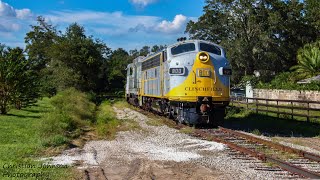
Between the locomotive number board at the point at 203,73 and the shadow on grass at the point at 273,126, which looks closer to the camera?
the shadow on grass at the point at 273,126

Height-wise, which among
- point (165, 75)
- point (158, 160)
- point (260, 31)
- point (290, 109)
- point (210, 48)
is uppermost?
point (260, 31)

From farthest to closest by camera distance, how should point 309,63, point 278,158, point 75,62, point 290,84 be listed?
1. point 75,62
2. point 309,63
3. point 290,84
4. point 278,158

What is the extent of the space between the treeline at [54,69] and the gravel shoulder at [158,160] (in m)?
9.45

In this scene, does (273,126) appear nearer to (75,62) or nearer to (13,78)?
(13,78)

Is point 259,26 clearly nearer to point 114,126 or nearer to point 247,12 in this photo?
point 247,12

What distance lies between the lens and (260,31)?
46.2m

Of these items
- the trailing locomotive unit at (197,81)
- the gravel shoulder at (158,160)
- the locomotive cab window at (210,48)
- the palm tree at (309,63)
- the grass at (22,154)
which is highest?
the palm tree at (309,63)

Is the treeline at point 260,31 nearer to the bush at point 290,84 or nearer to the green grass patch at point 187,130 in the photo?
the bush at point 290,84

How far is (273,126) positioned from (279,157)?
8619 mm

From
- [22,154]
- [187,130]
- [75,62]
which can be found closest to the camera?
[22,154]

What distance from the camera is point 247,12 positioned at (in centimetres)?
4675

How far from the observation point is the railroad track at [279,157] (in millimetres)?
8516

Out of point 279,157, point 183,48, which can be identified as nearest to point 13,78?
point 183,48

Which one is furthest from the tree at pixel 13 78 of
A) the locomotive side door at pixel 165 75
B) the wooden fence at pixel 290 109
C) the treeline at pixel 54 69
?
the wooden fence at pixel 290 109
